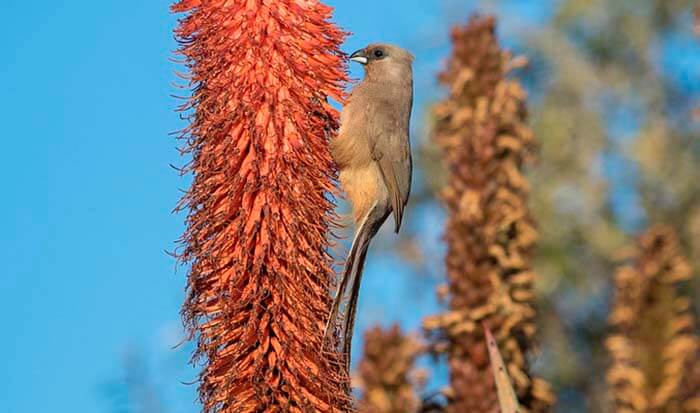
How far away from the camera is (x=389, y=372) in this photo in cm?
625

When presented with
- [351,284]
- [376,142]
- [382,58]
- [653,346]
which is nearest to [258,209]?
[351,284]

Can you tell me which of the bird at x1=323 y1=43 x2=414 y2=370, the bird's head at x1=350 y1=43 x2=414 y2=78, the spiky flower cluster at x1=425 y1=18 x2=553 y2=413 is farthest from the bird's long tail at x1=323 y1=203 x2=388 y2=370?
the bird's head at x1=350 y1=43 x2=414 y2=78

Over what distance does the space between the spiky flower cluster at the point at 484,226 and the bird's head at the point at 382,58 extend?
28cm

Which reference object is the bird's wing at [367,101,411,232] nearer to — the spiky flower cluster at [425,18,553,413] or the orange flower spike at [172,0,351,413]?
the spiky flower cluster at [425,18,553,413]

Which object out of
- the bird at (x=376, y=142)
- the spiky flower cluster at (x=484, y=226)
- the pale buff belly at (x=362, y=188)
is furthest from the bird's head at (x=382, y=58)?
the pale buff belly at (x=362, y=188)

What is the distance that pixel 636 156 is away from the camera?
24.4 m

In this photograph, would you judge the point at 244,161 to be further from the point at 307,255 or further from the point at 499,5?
the point at 499,5

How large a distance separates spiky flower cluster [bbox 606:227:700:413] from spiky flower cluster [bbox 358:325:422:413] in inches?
42.7

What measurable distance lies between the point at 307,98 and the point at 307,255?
0.61m

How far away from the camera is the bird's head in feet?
23.5

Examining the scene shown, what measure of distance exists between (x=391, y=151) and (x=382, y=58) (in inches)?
28.2

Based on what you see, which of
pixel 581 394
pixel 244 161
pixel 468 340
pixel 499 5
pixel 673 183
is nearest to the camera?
pixel 244 161

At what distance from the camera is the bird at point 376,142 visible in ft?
20.5

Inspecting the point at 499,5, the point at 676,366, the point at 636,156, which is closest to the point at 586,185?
the point at 636,156
